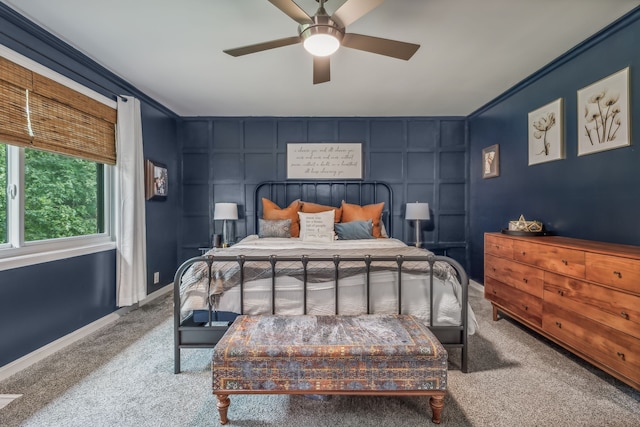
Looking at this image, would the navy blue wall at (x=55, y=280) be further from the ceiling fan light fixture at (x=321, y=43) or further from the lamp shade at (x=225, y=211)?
the ceiling fan light fixture at (x=321, y=43)

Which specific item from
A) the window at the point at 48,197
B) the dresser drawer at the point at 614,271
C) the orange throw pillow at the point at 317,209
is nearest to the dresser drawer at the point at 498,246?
the dresser drawer at the point at 614,271

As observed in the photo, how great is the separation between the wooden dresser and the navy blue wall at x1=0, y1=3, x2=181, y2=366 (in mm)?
3728

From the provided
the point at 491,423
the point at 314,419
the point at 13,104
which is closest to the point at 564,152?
the point at 491,423

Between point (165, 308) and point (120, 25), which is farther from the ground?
point (120, 25)

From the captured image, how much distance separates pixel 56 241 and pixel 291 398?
2.29 meters

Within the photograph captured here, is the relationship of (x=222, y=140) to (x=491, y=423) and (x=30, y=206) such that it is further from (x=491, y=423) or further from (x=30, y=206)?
(x=491, y=423)

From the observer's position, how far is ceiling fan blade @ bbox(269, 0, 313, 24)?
5.00ft

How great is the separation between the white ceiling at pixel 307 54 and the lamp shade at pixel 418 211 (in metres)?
1.29

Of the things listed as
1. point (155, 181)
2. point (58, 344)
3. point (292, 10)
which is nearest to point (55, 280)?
point (58, 344)

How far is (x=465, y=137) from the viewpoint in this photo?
421 cm

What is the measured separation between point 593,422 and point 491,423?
0.53 metres

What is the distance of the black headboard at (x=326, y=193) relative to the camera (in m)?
4.19

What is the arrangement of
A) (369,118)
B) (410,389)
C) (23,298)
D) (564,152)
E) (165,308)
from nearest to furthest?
(410,389) → (23,298) → (564,152) → (165,308) → (369,118)

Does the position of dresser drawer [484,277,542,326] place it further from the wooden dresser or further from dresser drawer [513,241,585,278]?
dresser drawer [513,241,585,278]
